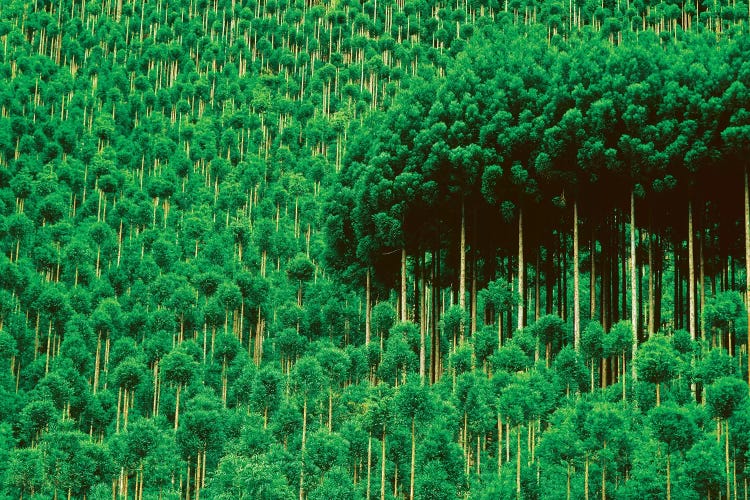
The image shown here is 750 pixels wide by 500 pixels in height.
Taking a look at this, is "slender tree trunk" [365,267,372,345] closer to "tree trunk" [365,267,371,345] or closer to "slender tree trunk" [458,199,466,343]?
"tree trunk" [365,267,371,345]

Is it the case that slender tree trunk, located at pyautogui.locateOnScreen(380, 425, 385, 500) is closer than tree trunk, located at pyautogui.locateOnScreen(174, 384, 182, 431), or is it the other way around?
slender tree trunk, located at pyautogui.locateOnScreen(380, 425, 385, 500)

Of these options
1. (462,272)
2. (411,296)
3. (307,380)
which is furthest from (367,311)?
(307,380)

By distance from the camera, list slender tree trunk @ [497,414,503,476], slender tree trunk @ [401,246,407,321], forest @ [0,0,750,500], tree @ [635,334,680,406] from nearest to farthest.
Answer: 1. forest @ [0,0,750,500]
2. tree @ [635,334,680,406]
3. slender tree trunk @ [497,414,503,476]
4. slender tree trunk @ [401,246,407,321]

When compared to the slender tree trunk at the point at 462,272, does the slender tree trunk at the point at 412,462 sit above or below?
below

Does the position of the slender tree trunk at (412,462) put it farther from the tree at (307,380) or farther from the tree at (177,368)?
the tree at (177,368)

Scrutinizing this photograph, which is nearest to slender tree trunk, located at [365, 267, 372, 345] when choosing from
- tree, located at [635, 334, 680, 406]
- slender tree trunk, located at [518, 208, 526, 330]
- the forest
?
the forest

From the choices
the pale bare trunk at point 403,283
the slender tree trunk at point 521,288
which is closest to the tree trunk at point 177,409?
the pale bare trunk at point 403,283

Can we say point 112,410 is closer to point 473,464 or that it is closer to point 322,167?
point 473,464

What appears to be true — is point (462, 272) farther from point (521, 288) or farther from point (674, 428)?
point (674, 428)

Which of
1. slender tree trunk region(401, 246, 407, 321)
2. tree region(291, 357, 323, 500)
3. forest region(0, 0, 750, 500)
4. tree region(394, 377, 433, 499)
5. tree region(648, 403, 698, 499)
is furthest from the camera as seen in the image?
slender tree trunk region(401, 246, 407, 321)

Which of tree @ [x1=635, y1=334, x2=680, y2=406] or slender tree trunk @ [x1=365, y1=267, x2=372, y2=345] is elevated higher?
slender tree trunk @ [x1=365, y1=267, x2=372, y2=345]
